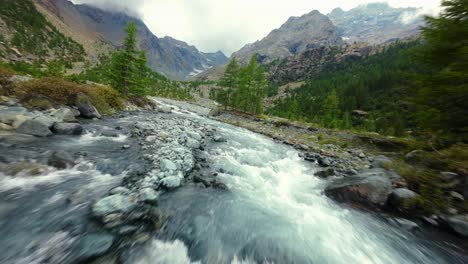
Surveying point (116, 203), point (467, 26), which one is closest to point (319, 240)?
point (116, 203)

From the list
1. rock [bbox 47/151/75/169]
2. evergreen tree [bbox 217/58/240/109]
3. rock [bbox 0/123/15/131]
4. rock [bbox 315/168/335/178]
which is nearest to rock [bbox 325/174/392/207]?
rock [bbox 315/168/335/178]

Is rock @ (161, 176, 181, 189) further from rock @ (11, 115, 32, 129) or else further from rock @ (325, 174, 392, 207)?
rock @ (11, 115, 32, 129)

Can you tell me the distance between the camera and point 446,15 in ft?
34.9

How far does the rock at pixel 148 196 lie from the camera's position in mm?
5555

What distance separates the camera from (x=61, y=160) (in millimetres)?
6832

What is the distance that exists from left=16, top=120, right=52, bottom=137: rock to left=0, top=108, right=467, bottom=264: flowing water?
92 centimetres

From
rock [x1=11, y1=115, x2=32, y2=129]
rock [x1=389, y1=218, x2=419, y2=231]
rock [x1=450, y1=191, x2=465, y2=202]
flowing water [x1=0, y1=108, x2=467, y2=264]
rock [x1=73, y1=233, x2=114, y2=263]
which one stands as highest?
rock [x1=450, y1=191, x2=465, y2=202]

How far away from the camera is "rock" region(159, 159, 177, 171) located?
7773 millimetres

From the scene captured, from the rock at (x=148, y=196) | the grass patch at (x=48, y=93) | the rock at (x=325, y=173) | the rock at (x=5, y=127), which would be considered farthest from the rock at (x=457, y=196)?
the grass patch at (x=48, y=93)

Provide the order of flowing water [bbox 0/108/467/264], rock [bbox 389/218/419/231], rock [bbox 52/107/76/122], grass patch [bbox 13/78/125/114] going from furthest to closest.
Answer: grass patch [bbox 13/78/125/114], rock [bbox 52/107/76/122], rock [bbox 389/218/419/231], flowing water [bbox 0/108/467/264]

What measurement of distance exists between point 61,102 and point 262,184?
579 inches

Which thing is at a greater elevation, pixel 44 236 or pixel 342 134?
pixel 342 134

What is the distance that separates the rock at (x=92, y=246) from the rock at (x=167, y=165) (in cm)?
361

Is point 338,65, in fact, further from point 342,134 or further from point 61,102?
point 61,102
